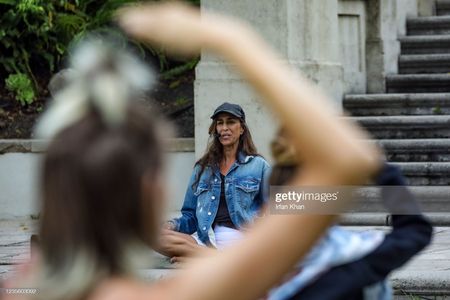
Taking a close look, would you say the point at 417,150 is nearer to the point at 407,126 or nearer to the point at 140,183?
the point at 407,126

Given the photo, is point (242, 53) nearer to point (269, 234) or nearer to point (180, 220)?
point (269, 234)

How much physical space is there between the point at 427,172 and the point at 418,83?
1.72 metres

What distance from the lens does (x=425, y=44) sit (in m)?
13.1

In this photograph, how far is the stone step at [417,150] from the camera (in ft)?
36.2

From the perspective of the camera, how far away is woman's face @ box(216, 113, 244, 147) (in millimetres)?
8234

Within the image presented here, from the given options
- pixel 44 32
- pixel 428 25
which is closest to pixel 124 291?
pixel 44 32

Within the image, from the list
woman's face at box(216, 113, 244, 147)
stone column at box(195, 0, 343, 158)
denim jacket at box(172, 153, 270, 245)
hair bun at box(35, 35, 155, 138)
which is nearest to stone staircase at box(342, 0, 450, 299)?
stone column at box(195, 0, 343, 158)

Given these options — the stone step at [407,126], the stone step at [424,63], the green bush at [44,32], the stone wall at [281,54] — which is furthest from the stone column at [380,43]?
the green bush at [44,32]

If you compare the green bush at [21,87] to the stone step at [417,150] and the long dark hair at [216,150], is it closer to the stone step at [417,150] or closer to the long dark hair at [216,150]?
the stone step at [417,150]

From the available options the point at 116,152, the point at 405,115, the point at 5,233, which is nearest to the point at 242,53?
the point at 116,152

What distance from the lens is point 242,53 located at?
222cm

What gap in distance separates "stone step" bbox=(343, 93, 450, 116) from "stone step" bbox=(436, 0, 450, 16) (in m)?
2.59

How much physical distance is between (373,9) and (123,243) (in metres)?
10.8

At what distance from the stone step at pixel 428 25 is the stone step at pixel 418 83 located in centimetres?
115
